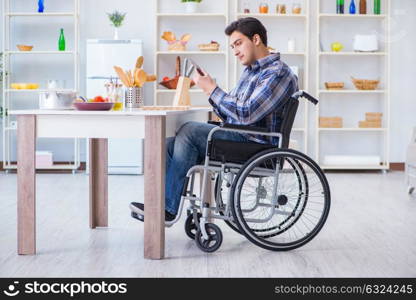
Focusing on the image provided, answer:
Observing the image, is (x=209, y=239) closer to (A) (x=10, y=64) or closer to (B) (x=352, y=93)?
(B) (x=352, y=93)

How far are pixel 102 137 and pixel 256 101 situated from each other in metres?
0.70

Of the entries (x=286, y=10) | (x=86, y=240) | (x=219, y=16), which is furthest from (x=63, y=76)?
(x=86, y=240)

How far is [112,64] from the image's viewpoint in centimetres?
694

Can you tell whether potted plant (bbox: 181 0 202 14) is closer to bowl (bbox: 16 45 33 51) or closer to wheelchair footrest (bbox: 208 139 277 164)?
bowl (bbox: 16 45 33 51)

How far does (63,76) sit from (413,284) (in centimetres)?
551

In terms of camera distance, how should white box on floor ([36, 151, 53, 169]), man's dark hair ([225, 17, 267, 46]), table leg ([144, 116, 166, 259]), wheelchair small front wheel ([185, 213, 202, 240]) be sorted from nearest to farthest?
table leg ([144, 116, 166, 259])
man's dark hair ([225, 17, 267, 46])
wheelchair small front wheel ([185, 213, 202, 240])
white box on floor ([36, 151, 53, 169])

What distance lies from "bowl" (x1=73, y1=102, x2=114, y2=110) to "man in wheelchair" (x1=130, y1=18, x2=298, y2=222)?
13.9 inches

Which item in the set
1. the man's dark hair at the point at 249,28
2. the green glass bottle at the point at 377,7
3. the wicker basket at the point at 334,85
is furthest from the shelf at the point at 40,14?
the man's dark hair at the point at 249,28

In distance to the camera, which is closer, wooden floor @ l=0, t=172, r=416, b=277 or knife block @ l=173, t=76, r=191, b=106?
wooden floor @ l=0, t=172, r=416, b=277

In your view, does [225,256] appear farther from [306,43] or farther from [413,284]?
[306,43]

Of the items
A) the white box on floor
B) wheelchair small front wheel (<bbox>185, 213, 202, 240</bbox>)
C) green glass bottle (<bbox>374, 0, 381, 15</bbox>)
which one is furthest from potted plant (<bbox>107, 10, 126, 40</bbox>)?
wheelchair small front wheel (<bbox>185, 213, 202, 240</bbox>)

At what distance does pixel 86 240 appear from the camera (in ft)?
11.3

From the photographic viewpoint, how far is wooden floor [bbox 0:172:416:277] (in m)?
2.79

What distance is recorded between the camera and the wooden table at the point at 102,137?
2.95 metres
